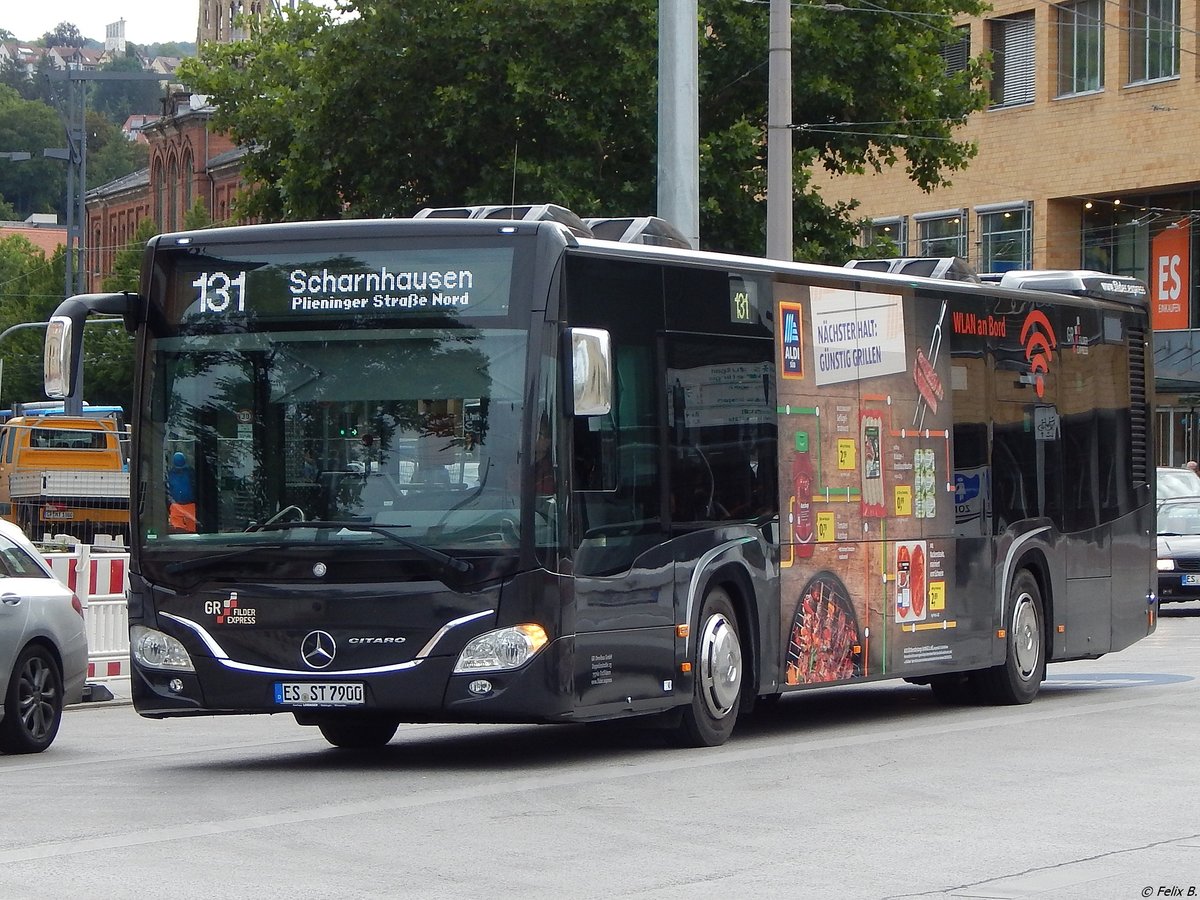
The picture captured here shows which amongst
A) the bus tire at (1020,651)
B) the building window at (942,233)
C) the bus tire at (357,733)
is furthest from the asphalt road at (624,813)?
the building window at (942,233)

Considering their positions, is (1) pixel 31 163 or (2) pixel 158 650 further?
(1) pixel 31 163

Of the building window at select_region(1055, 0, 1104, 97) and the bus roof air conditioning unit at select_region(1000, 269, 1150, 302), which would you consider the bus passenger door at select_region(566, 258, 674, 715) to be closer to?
the bus roof air conditioning unit at select_region(1000, 269, 1150, 302)

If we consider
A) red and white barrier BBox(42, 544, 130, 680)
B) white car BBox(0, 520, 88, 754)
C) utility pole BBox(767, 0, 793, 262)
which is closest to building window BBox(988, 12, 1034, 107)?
utility pole BBox(767, 0, 793, 262)

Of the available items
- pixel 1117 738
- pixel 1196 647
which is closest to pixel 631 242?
pixel 1117 738

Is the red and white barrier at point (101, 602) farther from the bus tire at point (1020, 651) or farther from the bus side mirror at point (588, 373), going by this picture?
the bus side mirror at point (588, 373)

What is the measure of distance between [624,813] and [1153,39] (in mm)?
44557

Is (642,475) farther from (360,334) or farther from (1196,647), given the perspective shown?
(1196,647)

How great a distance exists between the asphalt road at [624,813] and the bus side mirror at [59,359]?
1.98 metres

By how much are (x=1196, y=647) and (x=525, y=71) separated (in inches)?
517

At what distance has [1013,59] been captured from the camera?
181 feet

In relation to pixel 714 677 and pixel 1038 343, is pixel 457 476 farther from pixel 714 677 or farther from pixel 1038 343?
pixel 1038 343

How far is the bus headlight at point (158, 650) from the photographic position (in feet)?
38.9

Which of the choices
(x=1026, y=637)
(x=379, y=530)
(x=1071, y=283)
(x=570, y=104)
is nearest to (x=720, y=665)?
(x=379, y=530)

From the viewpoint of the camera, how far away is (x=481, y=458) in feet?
37.4
